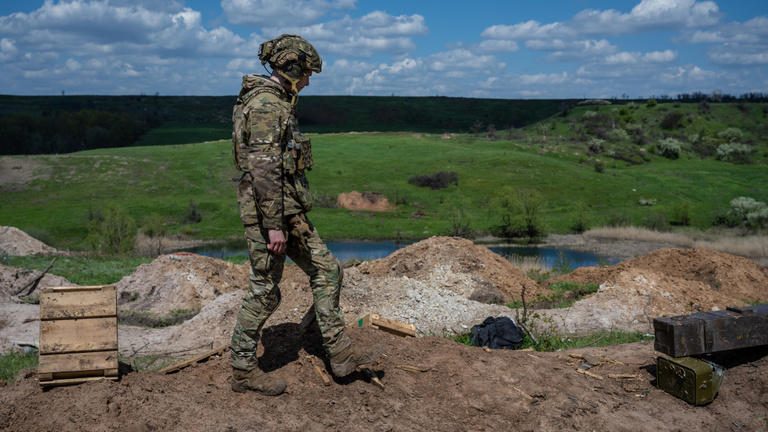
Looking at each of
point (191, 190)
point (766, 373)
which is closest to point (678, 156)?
point (191, 190)

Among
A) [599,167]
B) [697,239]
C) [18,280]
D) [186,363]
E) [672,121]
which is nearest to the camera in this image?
[186,363]

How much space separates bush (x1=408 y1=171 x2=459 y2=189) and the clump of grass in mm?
53886

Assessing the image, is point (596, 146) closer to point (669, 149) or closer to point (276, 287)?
point (669, 149)

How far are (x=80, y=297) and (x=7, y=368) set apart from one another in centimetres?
373

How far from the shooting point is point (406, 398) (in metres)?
7.88

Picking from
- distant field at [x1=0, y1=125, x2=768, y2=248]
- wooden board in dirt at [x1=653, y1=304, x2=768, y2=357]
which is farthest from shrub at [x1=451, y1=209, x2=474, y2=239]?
wooden board in dirt at [x1=653, y1=304, x2=768, y2=357]

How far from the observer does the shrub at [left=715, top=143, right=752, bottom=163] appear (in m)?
85.4

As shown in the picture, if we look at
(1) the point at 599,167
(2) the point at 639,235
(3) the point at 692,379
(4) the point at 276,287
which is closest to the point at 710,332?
(3) the point at 692,379

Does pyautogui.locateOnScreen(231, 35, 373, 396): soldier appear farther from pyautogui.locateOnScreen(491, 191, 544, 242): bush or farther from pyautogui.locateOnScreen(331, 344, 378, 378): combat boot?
pyautogui.locateOnScreen(491, 191, 544, 242): bush

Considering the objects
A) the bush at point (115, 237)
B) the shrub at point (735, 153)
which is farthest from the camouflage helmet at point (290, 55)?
the shrub at point (735, 153)

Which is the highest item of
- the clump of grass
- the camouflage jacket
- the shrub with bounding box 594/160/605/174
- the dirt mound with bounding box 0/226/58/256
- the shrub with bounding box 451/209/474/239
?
the camouflage jacket

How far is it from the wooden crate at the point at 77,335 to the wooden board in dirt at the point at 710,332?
267 inches

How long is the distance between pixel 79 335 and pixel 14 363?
4050 mm

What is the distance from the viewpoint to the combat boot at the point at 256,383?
759 cm
